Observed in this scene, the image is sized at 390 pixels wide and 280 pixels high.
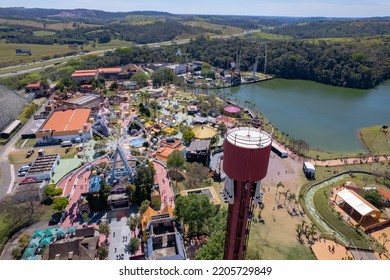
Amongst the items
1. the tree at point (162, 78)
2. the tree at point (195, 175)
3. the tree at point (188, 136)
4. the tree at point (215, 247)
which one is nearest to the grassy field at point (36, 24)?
the tree at point (162, 78)

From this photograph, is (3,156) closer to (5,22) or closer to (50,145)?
(50,145)

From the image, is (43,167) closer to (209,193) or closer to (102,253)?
(102,253)

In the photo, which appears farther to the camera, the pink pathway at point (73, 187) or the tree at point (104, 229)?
the pink pathway at point (73, 187)

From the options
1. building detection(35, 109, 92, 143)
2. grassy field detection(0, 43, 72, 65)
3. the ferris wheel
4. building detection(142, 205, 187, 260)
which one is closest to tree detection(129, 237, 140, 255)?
building detection(142, 205, 187, 260)

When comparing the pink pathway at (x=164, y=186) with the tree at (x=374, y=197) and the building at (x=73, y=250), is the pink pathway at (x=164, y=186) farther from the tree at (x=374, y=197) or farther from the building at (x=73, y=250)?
the tree at (x=374, y=197)

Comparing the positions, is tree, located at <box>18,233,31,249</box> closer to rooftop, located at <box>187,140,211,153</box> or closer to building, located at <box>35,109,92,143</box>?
rooftop, located at <box>187,140,211,153</box>

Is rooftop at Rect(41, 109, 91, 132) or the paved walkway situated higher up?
rooftop at Rect(41, 109, 91, 132)

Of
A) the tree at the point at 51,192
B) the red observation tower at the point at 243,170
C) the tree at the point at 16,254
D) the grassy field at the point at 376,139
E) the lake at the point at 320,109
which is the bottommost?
the lake at the point at 320,109

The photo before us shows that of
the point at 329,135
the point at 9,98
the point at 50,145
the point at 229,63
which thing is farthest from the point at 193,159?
the point at 229,63
